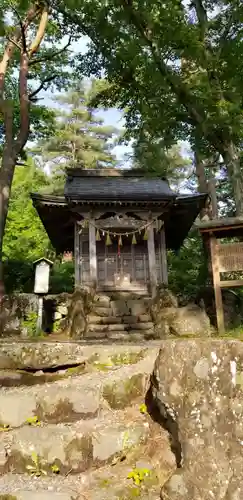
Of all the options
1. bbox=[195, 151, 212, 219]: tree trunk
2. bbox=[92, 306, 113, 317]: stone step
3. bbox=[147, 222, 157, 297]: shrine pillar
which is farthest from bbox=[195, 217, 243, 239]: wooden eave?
bbox=[195, 151, 212, 219]: tree trunk

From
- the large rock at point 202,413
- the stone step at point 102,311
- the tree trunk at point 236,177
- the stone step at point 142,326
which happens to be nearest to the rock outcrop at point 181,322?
the stone step at point 142,326

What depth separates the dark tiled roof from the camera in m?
13.8

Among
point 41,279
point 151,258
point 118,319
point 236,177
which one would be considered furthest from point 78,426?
point 151,258

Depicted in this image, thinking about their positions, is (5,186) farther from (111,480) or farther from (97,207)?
(111,480)

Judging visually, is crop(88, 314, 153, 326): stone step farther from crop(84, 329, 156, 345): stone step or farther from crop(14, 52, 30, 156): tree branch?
crop(14, 52, 30, 156): tree branch

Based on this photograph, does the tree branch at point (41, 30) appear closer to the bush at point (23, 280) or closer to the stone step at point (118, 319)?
the bush at point (23, 280)

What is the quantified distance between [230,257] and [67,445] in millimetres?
7658

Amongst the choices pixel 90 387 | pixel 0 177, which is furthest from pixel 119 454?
pixel 0 177

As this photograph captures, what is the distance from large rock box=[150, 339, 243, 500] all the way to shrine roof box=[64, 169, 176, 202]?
10.3 metres

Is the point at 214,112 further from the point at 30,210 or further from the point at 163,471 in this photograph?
the point at 30,210

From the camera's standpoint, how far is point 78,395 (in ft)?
13.7

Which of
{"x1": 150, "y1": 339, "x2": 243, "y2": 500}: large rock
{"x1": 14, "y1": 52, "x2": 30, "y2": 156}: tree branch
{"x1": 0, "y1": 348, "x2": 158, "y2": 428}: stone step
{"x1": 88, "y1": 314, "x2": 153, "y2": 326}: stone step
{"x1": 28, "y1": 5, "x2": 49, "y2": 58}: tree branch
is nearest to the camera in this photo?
{"x1": 150, "y1": 339, "x2": 243, "y2": 500}: large rock

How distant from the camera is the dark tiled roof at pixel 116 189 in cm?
1377

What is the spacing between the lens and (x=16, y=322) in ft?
39.7
